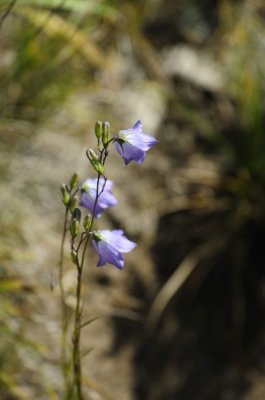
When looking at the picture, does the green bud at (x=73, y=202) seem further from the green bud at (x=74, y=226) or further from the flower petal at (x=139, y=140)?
the flower petal at (x=139, y=140)

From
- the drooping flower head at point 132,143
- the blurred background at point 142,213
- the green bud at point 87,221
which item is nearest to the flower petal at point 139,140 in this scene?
the drooping flower head at point 132,143

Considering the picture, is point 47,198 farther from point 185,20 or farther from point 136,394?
point 185,20

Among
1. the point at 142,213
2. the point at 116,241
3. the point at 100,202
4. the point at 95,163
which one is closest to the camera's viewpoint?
the point at 95,163

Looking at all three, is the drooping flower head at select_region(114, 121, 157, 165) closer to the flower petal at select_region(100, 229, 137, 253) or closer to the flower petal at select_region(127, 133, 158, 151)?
the flower petal at select_region(127, 133, 158, 151)

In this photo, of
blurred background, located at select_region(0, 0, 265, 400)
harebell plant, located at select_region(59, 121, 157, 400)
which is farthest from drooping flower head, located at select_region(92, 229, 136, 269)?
blurred background, located at select_region(0, 0, 265, 400)

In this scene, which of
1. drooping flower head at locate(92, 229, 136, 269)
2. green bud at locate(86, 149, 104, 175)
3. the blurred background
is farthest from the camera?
the blurred background

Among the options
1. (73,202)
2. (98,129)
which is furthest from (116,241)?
(98,129)

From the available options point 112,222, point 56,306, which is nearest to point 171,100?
point 112,222

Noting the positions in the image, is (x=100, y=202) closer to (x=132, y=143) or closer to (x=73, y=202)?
(x=73, y=202)
